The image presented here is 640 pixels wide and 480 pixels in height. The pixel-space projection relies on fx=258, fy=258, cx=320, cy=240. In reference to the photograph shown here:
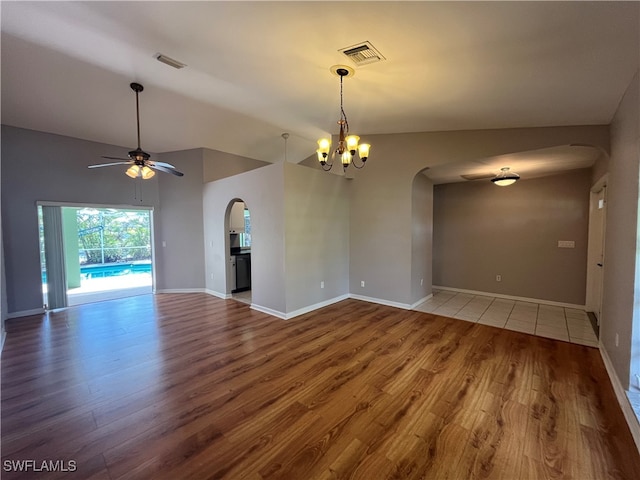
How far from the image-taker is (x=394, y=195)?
492 centimetres

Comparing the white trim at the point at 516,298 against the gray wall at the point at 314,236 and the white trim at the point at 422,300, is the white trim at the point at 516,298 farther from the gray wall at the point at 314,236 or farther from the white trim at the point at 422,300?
the gray wall at the point at 314,236

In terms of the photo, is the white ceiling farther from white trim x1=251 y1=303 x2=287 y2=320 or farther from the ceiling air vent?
white trim x1=251 y1=303 x2=287 y2=320

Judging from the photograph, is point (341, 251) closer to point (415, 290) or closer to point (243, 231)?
point (415, 290)

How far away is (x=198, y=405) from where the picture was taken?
229 centimetres

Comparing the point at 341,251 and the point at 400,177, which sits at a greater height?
the point at 400,177

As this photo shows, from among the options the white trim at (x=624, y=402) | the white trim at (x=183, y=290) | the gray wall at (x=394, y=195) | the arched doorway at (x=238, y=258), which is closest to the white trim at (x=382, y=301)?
the gray wall at (x=394, y=195)

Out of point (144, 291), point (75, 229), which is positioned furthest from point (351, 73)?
point (75, 229)

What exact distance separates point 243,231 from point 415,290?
4386 mm

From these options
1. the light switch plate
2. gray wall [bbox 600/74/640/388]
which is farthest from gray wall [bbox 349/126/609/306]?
the light switch plate

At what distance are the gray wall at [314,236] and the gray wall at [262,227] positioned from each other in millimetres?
145

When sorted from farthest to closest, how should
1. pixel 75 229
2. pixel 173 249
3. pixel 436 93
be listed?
pixel 75 229, pixel 173 249, pixel 436 93

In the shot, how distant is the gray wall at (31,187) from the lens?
15.0ft

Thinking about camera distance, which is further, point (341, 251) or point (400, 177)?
point (341, 251)

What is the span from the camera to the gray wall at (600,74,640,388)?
2127 millimetres
